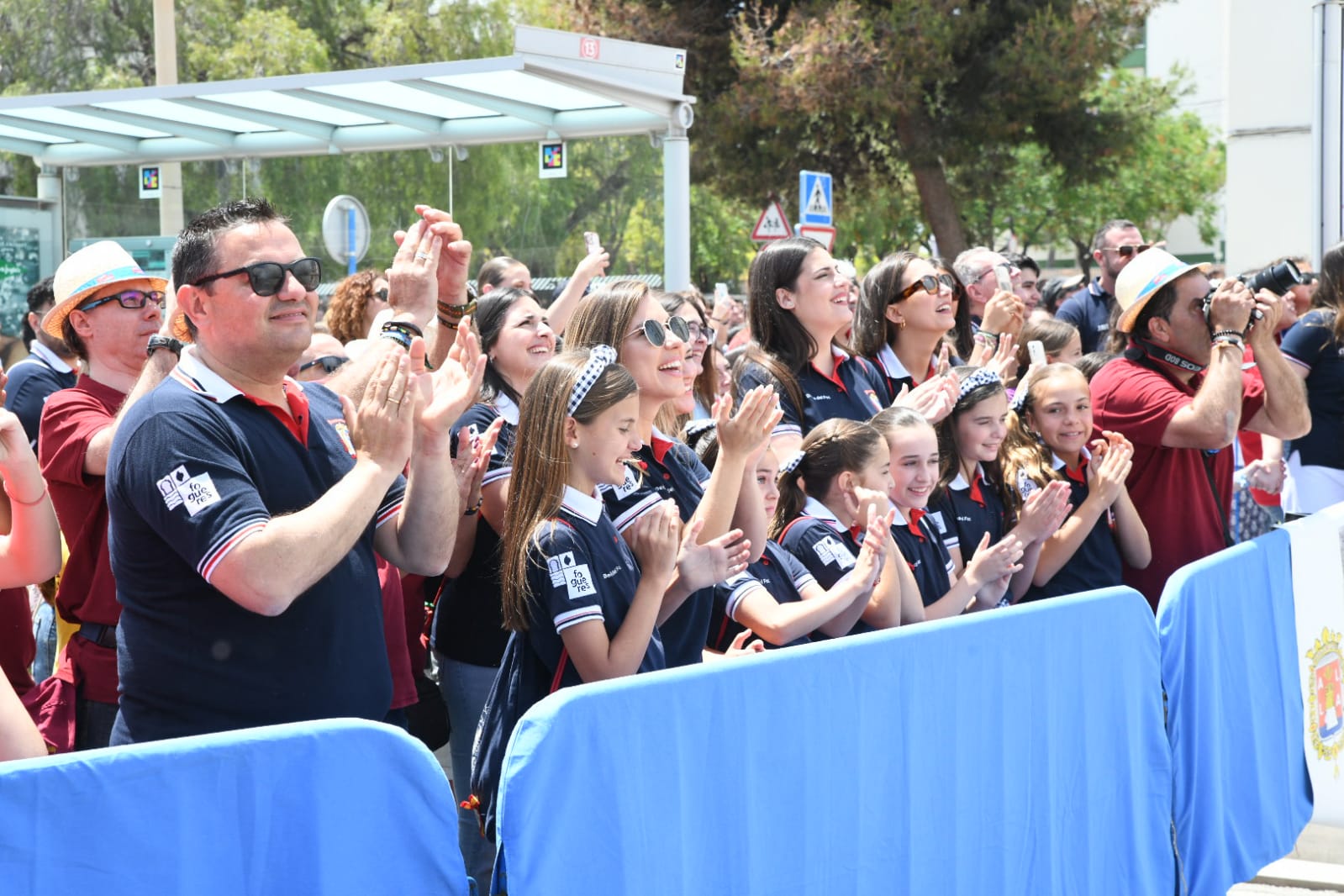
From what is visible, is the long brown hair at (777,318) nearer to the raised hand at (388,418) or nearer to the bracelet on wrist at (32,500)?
the raised hand at (388,418)

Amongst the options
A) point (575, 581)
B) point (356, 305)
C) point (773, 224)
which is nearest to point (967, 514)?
point (575, 581)

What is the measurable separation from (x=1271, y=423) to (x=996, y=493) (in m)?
1.35

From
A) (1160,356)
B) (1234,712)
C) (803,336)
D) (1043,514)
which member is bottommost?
(1234,712)

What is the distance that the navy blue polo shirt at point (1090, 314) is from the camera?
28.4 feet

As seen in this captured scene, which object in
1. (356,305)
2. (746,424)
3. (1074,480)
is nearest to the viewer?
(746,424)

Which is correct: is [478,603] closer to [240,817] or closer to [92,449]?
[92,449]

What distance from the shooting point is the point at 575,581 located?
11.2ft

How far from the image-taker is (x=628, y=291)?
4348mm

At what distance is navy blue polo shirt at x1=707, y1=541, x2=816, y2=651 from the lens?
14.2 feet

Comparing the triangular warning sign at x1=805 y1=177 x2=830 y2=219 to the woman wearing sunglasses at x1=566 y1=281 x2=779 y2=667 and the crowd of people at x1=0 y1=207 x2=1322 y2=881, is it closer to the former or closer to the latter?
the crowd of people at x1=0 y1=207 x2=1322 y2=881

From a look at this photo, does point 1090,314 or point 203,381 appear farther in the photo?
point 1090,314

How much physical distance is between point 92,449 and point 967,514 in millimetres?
3039

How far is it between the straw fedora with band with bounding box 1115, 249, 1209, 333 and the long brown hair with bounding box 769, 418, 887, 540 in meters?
1.61

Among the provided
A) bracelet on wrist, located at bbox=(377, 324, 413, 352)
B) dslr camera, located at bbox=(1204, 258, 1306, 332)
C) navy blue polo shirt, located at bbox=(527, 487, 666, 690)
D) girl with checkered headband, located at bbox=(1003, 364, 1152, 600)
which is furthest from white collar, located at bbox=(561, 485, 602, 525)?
dslr camera, located at bbox=(1204, 258, 1306, 332)
